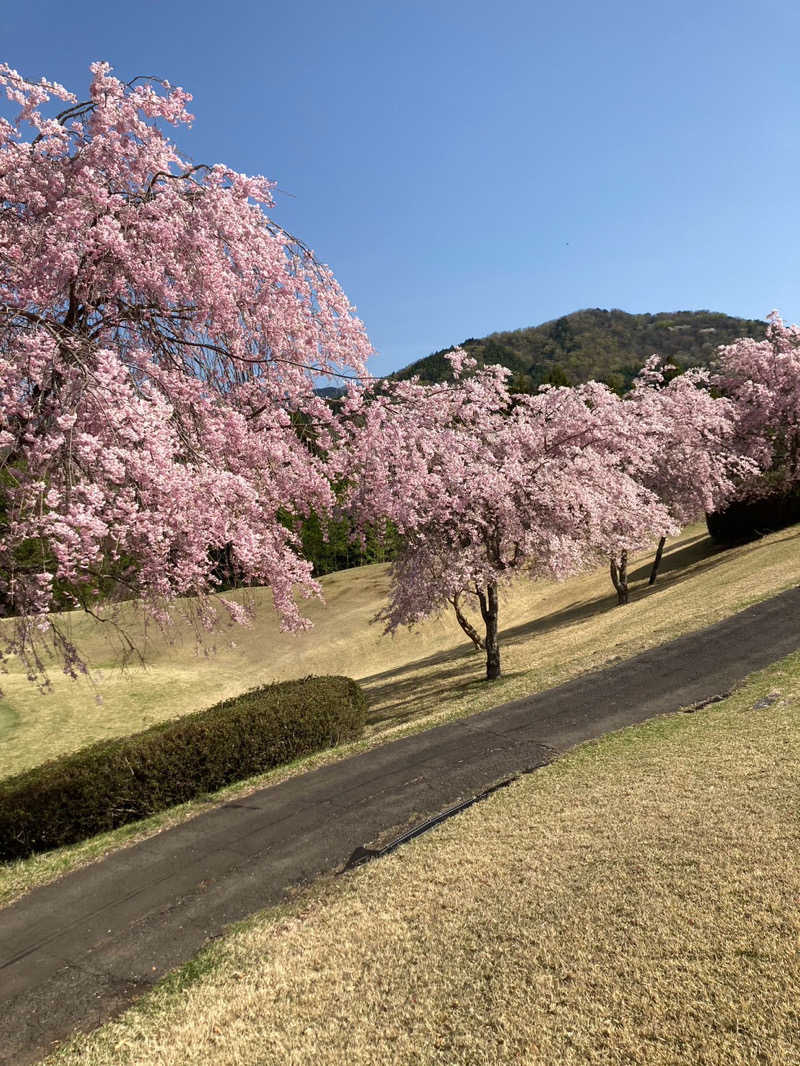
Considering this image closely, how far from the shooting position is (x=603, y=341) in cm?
14262

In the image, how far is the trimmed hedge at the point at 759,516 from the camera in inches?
1330

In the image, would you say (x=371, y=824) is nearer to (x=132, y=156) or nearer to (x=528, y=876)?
(x=528, y=876)

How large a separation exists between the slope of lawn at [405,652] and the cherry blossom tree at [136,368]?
2.05 metres

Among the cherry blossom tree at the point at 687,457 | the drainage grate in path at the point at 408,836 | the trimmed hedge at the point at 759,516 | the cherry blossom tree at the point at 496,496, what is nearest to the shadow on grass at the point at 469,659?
the trimmed hedge at the point at 759,516

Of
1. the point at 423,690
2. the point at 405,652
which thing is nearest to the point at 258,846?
the point at 423,690

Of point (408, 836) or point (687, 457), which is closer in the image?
point (408, 836)

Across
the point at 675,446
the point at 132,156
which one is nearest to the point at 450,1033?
the point at 132,156

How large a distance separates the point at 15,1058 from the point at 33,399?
5.49 metres

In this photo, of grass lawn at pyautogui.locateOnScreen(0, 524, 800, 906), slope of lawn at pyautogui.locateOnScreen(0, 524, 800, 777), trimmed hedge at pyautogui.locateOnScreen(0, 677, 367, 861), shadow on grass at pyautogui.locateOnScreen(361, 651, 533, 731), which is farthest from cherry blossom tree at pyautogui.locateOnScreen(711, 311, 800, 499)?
trimmed hedge at pyautogui.locateOnScreen(0, 677, 367, 861)

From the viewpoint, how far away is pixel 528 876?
621 cm

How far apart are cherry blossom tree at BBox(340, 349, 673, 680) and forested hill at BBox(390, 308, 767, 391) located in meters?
94.3

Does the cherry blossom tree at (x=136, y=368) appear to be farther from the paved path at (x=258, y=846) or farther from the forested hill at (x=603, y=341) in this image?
the forested hill at (x=603, y=341)

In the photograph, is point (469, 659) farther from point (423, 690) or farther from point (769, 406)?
point (769, 406)

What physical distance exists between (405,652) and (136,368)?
2535 cm
